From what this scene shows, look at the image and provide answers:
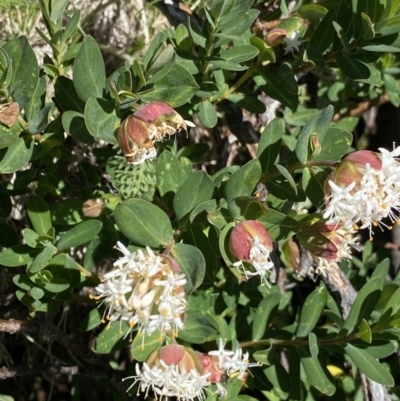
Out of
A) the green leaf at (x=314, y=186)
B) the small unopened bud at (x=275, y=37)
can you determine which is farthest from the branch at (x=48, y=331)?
the small unopened bud at (x=275, y=37)

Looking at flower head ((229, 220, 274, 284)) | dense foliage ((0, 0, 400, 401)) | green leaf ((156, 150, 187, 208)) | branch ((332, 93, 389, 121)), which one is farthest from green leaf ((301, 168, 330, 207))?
branch ((332, 93, 389, 121))

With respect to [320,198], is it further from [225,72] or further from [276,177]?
[225,72]

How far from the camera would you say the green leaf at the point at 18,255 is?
1.25m

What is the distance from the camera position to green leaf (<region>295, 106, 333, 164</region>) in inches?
43.0

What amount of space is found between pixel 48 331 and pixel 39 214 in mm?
312

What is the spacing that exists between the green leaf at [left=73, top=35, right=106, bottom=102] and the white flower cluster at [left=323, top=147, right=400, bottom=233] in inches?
18.9

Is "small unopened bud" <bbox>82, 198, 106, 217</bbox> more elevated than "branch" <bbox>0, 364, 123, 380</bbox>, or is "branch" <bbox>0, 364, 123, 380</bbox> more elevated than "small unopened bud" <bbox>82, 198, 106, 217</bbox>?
"small unopened bud" <bbox>82, 198, 106, 217</bbox>

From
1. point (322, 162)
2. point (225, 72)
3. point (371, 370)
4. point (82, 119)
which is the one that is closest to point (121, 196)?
point (82, 119)

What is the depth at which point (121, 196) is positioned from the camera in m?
1.42

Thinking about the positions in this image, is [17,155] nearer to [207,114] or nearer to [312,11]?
[207,114]

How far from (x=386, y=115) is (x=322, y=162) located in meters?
1.15

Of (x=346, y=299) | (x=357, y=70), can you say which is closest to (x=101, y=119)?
(x=357, y=70)

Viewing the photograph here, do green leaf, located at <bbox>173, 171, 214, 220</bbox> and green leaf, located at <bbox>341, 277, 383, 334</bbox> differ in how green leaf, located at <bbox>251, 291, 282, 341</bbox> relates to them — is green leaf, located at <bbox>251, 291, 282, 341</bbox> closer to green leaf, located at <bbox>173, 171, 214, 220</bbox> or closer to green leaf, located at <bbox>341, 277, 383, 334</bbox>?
green leaf, located at <bbox>341, 277, 383, 334</bbox>

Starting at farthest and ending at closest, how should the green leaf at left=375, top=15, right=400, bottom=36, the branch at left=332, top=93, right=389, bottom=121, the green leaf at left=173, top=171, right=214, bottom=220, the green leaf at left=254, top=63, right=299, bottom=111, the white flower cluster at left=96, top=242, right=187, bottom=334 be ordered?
the branch at left=332, top=93, right=389, bottom=121 → the green leaf at left=254, top=63, right=299, bottom=111 → the green leaf at left=375, top=15, right=400, bottom=36 → the green leaf at left=173, top=171, right=214, bottom=220 → the white flower cluster at left=96, top=242, right=187, bottom=334
